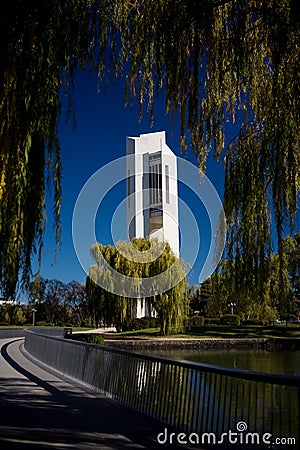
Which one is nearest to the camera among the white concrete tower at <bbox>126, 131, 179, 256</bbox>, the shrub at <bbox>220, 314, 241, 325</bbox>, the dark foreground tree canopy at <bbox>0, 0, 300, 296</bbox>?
the dark foreground tree canopy at <bbox>0, 0, 300, 296</bbox>

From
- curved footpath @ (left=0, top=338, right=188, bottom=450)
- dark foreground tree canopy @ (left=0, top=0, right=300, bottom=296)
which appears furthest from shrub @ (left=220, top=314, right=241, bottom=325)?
dark foreground tree canopy @ (left=0, top=0, right=300, bottom=296)

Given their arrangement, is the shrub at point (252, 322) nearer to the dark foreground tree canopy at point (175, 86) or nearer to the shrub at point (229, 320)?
the shrub at point (229, 320)

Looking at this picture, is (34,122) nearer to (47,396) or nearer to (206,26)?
(206,26)

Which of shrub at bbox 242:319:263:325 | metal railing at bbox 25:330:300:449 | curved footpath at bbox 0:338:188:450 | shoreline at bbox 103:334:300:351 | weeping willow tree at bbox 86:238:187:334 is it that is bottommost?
shoreline at bbox 103:334:300:351

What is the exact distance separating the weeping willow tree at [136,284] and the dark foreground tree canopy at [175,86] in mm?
23004

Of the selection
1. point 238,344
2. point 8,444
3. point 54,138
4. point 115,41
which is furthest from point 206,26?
point 238,344

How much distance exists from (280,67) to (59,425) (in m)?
4.36

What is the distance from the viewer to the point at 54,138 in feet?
13.6

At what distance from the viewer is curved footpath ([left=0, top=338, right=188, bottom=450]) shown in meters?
4.94

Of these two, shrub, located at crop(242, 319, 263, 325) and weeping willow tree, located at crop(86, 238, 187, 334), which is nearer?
weeping willow tree, located at crop(86, 238, 187, 334)

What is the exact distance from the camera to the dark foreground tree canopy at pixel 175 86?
3863mm

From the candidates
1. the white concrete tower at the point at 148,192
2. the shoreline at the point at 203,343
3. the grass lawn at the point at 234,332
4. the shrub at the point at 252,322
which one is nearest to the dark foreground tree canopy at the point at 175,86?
the shoreline at the point at 203,343

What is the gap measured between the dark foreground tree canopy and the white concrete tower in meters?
46.5

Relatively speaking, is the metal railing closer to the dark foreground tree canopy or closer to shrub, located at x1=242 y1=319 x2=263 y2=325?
the dark foreground tree canopy
